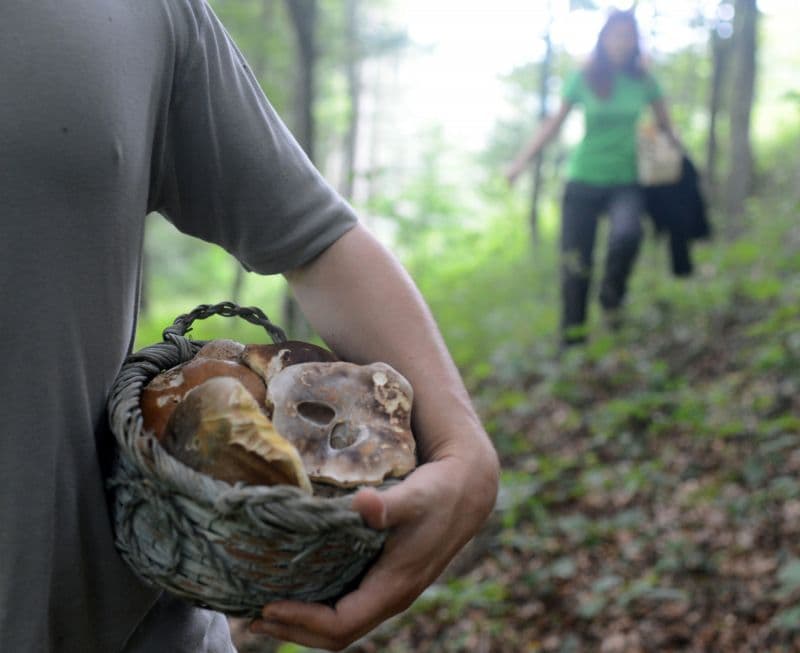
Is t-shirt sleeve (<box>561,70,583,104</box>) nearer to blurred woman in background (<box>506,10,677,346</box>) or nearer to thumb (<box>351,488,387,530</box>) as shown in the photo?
blurred woman in background (<box>506,10,677,346</box>)

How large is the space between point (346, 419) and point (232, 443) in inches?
6.8

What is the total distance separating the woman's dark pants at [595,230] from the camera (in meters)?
5.64

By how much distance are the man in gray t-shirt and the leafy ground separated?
2.49m

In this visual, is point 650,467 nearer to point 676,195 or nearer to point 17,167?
point 676,195

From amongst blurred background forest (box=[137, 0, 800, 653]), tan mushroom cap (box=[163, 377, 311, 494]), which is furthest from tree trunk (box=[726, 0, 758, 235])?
tan mushroom cap (box=[163, 377, 311, 494])

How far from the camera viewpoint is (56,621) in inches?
39.5

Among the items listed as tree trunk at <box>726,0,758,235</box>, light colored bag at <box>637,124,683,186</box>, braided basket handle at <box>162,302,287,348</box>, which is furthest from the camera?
tree trunk at <box>726,0,758,235</box>

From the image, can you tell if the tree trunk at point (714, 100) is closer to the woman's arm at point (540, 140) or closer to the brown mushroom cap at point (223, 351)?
the woman's arm at point (540, 140)

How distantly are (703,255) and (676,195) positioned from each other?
3.36ft

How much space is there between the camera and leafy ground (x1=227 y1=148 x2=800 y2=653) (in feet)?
11.3

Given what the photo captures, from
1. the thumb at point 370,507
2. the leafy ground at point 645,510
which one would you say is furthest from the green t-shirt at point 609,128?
the thumb at point 370,507

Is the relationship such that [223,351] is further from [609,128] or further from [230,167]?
[609,128]

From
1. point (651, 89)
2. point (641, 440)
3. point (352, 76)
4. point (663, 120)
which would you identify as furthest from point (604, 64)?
point (352, 76)

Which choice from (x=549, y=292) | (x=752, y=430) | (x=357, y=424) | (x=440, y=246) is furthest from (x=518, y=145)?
(x=357, y=424)
